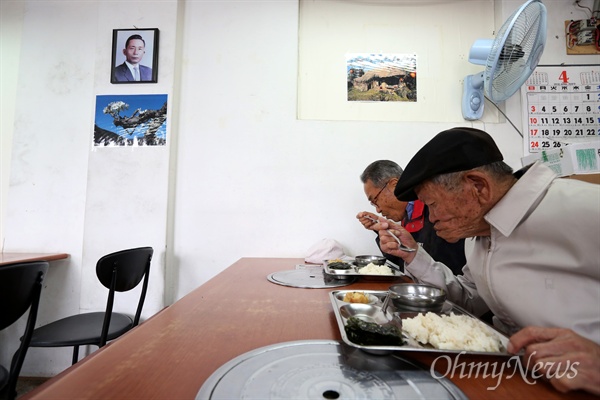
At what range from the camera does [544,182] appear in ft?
2.82

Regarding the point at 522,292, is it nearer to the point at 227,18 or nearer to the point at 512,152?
the point at 512,152

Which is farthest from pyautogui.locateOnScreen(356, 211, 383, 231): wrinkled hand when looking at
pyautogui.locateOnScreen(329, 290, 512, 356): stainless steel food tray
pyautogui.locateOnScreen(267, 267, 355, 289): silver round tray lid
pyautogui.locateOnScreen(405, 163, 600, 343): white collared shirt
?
pyautogui.locateOnScreen(405, 163, 600, 343): white collared shirt

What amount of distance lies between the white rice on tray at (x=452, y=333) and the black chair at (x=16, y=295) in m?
1.53

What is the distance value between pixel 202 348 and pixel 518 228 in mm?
944

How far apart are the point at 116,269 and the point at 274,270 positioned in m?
0.93

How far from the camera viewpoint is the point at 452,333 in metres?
0.73

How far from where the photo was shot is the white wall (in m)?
2.49

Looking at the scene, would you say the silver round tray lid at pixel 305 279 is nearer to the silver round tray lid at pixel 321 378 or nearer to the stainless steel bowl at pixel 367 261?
the stainless steel bowl at pixel 367 261

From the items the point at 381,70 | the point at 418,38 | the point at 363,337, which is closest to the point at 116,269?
the point at 363,337

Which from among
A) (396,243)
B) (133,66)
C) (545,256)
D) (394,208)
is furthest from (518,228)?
(133,66)

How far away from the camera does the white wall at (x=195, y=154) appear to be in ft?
8.17

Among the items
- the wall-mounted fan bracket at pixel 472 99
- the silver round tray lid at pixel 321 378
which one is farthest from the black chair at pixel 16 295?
the wall-mounted fan bracket at pixel 472 99

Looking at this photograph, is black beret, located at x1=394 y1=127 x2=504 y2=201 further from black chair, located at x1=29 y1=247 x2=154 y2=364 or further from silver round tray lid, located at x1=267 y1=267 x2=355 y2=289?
black chair, located at x1=29 y1=247 x2=154 y2=364

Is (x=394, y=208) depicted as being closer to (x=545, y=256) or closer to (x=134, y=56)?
(x=545, y=256)
